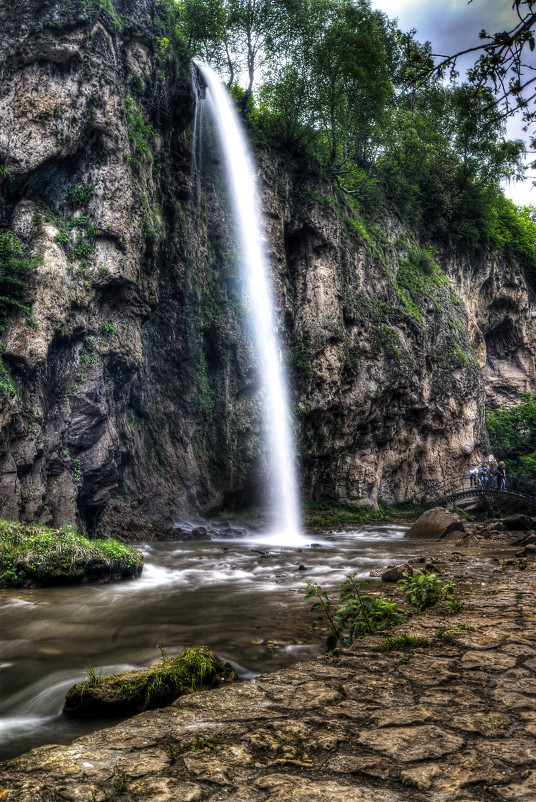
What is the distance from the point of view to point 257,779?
199 centimetres

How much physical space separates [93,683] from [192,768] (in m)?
2.21

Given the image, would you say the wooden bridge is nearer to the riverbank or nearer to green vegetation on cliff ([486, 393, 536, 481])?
green vegetation on cliff ([486, 393, 536, 481])

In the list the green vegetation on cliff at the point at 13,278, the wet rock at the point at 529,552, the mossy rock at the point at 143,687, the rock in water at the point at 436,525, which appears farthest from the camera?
the rock in water at the point at 436,525

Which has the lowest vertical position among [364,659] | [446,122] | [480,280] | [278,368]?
[364,659]

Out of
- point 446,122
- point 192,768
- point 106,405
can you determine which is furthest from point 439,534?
point 446,122

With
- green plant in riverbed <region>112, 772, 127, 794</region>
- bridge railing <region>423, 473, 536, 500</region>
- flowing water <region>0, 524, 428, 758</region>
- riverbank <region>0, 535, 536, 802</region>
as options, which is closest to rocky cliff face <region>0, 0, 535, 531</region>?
bridge railing <region>423, 473, 536, 500</region>

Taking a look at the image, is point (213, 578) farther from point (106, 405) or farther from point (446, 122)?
point (446, 122)

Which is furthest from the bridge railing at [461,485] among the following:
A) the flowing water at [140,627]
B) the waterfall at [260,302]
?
the flowing water at [140,627]

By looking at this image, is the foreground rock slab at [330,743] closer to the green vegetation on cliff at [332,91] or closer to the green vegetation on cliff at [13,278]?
the green vegetation on cliff at [13,278]

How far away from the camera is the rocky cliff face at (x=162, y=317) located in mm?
12406

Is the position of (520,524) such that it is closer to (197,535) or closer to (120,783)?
(197,535)

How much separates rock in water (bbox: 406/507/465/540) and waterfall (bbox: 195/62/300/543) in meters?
4.64

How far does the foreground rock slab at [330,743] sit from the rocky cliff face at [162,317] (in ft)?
29.7

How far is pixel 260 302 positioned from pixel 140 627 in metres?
15.7
